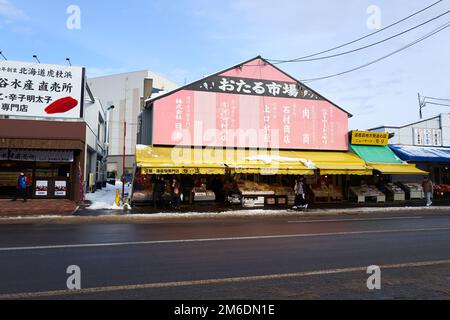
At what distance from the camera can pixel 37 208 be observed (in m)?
17.8

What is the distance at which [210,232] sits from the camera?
11523 mm

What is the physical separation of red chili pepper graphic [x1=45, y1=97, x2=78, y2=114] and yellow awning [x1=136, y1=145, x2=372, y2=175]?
4332 millimetres

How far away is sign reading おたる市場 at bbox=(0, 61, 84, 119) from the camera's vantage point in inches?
786

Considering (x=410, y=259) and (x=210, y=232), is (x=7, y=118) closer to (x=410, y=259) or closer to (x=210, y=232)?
(x=210, y=232)

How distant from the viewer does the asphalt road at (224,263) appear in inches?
207

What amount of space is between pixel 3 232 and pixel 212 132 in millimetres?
12397

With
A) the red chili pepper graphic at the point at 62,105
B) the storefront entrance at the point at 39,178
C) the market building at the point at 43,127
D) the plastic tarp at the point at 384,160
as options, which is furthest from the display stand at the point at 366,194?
the red chili pepper graphic at the point at 62,105

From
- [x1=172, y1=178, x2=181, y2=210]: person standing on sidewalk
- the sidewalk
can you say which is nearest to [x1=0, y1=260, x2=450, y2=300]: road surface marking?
the sidewalk

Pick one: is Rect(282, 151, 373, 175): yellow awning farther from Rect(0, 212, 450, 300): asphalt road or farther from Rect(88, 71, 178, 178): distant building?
Rect(88, 71, 178, 178): distant building

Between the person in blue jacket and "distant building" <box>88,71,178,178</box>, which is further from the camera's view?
"distant building" <box>88,71,178,178</box>

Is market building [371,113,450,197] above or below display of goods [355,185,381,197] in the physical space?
above

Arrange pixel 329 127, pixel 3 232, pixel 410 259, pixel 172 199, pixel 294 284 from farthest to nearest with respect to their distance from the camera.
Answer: pixel 329 127, pixel 172 199, pixel 3 232, pixel 410 259, pixel 294 284

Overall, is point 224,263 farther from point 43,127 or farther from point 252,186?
point 43,127
